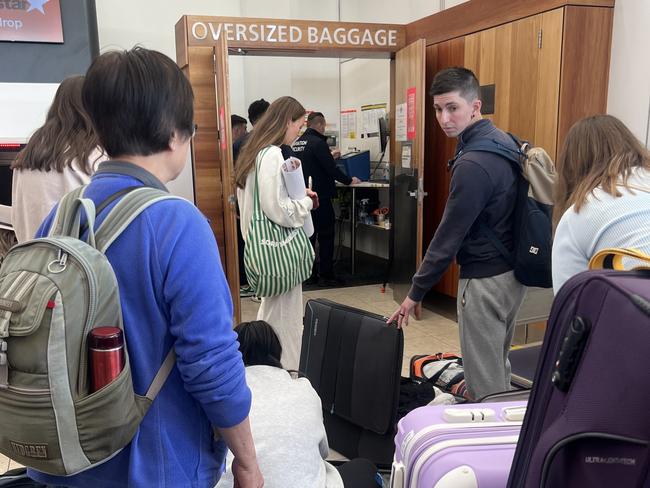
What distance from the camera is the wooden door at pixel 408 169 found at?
399cm

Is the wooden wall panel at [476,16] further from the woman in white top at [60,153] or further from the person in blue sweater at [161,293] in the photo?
the person in blue sweater at [161,293]

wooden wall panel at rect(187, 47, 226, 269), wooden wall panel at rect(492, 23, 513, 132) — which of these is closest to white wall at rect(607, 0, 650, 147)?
wooden wall panel at rect(492, 23, 513, 132)

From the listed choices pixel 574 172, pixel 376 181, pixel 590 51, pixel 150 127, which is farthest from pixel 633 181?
pixel 376 181

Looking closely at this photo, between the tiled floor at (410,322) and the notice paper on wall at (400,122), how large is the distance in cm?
135

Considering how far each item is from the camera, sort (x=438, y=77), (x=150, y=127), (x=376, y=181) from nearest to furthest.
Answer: (x=150, y=127) → (x=438, y=77) → (x=376, y=181)

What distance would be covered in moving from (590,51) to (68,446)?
3.21 meters

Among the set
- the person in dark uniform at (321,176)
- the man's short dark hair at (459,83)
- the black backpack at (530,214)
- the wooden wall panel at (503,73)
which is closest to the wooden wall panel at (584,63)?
the wooden wall panel at (503,73)

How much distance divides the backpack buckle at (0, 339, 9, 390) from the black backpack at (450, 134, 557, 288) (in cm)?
158

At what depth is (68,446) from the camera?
Result: 79 cm

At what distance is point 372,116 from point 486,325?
13.9ft

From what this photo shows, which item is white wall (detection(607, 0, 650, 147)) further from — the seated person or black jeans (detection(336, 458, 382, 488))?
the seated person

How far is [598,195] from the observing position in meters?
1.44

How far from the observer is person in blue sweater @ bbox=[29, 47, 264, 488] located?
0.86m

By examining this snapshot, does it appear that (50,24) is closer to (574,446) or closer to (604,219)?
(604,219)
